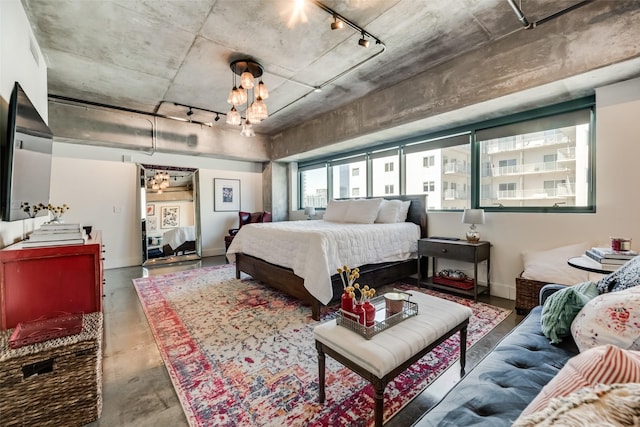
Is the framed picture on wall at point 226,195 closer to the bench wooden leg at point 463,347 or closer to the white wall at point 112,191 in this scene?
the white wall at point 112,191

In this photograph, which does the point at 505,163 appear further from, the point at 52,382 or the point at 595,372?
the point at 52,382

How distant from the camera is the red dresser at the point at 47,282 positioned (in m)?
1.59

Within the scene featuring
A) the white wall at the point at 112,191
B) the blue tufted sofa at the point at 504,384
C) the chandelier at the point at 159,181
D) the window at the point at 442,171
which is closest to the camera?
the blue tufted sofa at the point at 504,384

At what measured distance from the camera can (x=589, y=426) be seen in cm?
44

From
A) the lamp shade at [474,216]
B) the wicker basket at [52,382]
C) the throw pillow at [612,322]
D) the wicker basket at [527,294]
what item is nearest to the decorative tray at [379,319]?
the throw pillow at [612,322]

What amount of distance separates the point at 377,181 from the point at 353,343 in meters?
4.07

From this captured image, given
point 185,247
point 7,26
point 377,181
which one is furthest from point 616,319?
point 185,247

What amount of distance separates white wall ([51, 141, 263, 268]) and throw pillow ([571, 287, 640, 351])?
6.32 metres

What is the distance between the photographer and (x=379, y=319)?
5.33 ft

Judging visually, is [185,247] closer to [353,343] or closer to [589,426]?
[353,343]

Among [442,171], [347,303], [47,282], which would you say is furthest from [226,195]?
[347,303]

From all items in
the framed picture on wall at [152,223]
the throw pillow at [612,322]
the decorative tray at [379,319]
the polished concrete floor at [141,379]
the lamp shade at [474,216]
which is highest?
the lamp shade at [474,216]

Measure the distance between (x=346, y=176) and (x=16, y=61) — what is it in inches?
186

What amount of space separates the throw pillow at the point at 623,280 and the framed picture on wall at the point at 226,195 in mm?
6355
